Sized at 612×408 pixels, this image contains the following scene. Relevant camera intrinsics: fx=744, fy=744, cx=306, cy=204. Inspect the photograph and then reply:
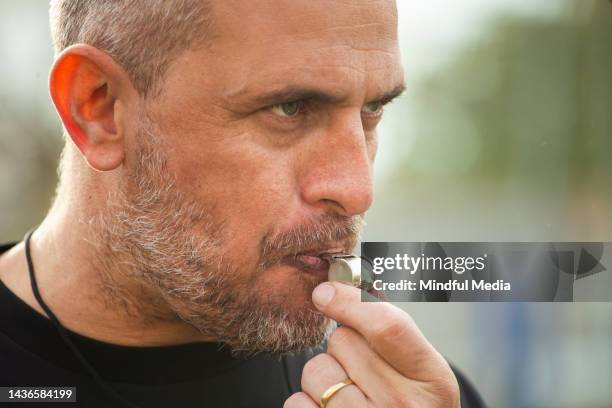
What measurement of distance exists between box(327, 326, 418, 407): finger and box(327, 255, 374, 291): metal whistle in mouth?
118 mm

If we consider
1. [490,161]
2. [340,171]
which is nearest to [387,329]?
[340,171]

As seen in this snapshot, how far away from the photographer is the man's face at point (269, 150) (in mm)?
1797

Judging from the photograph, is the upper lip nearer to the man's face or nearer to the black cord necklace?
the man's face

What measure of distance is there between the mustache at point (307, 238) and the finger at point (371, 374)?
226 mm

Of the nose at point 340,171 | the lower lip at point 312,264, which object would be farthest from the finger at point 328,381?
the nose at point 340,171

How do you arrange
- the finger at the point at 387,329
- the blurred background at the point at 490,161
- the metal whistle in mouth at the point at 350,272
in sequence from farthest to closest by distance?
1. the blurred background at the point at 490,161
2. the metal whistle in mouth at the point at 350,272
3. the finger at the point at 387,329

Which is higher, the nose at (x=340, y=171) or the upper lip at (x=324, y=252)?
the nose at (x=340, y=171)

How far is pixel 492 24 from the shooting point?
584 centimetres

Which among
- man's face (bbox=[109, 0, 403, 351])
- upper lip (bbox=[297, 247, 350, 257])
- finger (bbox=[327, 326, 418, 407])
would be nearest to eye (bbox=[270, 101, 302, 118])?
man's face (bbox=[109, 0, 403, 351])

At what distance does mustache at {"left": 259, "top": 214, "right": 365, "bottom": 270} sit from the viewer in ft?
5.92

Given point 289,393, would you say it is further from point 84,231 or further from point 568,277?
point 568,277

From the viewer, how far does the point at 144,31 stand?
1.93 m

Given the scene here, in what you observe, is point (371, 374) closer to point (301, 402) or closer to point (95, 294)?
point (301, 402)

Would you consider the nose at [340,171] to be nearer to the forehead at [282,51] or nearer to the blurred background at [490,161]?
the forehead at [282,51]
